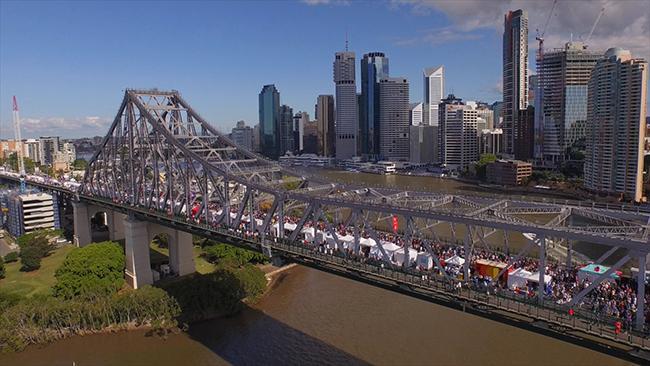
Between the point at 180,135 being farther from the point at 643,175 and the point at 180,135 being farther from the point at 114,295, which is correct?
the point at 643,175

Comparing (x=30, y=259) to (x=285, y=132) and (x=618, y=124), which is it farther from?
(x=285, y=132)

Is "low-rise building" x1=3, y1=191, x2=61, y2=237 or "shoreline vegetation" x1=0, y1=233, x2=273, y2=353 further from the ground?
"low-rise building" x1=3, y1=191, x2=61, y2=237

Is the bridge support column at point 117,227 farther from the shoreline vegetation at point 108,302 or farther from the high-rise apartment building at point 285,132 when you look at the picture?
the high-rise apartment building at point 285,132

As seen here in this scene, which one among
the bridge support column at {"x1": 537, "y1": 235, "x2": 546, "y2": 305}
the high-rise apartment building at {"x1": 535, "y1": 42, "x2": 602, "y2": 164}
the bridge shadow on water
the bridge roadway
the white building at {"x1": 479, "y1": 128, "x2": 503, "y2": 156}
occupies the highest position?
the high-rise apartment building at {"x1": 535, "y1": 42, "x2": 602, "y2": 164}

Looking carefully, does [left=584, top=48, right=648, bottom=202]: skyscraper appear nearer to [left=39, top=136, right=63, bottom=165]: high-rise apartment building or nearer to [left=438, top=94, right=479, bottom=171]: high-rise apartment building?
[left=438, top=94, right=479, bottom=171]: high-rise apartment building

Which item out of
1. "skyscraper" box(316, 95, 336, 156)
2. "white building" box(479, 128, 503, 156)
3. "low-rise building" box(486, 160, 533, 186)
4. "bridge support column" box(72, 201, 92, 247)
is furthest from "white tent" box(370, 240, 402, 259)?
"skyscraper" box(316, 95, 336, 156)

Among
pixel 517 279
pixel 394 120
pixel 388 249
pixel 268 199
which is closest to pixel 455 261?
pixel 517 279
